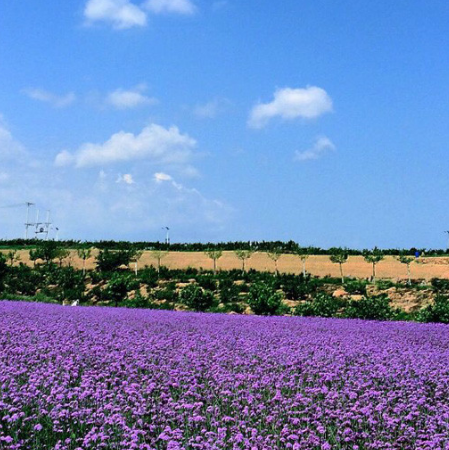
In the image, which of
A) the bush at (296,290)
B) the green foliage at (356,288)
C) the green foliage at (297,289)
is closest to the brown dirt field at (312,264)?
the green foliage at (356,288)

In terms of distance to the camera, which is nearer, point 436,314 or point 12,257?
point 436,314

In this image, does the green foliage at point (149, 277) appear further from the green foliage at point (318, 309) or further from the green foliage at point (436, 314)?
the green foliage at point (436, 314)

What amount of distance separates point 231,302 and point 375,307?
8457mm

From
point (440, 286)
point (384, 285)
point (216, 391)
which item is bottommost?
point (384, 285)

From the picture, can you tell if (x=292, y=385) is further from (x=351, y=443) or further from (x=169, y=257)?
(x=169, y=257)

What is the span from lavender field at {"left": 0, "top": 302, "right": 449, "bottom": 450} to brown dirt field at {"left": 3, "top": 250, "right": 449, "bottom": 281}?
2531 cm

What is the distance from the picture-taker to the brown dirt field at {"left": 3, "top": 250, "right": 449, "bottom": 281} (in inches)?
1378

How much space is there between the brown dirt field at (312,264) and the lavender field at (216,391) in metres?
25.3

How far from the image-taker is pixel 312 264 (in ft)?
133

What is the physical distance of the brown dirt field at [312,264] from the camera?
3500 centimetres

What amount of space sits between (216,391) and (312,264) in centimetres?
3511

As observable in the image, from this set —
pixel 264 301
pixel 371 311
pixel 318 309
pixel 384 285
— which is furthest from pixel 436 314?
pixel 384 285

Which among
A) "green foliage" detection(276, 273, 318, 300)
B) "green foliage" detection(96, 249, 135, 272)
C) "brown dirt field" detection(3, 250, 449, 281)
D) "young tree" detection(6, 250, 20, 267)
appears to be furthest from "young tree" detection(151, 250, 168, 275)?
"green foliage" detection(276, 273, 318, 300)

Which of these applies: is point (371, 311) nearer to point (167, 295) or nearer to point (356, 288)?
point (356, 288)
